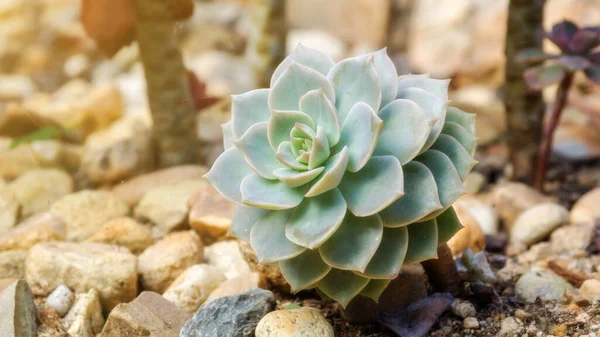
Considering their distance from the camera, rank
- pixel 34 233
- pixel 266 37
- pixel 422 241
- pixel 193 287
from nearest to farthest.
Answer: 1. pixel 422 241
2. pixel 193 287
3. pixel 34 233
4. pixel 266 37

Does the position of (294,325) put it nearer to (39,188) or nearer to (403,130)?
(403,130)

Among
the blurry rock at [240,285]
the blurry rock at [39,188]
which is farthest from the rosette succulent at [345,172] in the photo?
the blurry rock at [39,188]

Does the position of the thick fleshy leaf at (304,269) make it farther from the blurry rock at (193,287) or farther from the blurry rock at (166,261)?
the blurry rock at (166,261)

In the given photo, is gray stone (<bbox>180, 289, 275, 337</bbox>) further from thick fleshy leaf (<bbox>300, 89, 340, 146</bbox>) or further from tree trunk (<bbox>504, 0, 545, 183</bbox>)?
tree trunk (<bbox>504, 0, 545, 183</bbox>)

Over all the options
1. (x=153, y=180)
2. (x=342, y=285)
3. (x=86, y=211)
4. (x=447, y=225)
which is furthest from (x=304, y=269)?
(x=153, y=180)

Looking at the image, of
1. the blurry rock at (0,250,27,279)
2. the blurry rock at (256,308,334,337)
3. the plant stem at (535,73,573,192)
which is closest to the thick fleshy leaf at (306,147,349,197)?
the blurry rock at (256,308,334,337)

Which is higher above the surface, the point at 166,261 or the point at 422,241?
the point at 422,241

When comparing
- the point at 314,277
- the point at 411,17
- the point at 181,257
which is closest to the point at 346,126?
the point at 314,277

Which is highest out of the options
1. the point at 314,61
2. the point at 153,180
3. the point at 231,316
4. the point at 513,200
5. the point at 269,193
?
the point at 314,61
